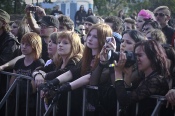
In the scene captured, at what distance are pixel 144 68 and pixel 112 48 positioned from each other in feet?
1.23

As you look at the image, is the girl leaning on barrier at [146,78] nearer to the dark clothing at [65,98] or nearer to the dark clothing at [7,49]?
the dark clothing at [65,98]

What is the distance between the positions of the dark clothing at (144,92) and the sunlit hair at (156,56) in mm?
A: 77

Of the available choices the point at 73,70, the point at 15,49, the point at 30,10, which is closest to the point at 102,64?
the point at 73,70

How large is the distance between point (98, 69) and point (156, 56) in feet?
2.13

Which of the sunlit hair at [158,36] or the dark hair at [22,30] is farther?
the dark hair at [22,30]

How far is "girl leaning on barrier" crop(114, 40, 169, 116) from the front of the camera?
3.52 meters

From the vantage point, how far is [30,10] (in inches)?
273

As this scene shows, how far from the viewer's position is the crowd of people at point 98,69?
3.58 m

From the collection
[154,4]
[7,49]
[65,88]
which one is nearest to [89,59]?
[65,88]

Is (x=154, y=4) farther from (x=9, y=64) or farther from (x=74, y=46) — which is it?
(x=74, y=46)

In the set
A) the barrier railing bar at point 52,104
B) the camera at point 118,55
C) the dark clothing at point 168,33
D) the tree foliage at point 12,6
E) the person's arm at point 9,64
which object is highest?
the tree foliage at point 12,6

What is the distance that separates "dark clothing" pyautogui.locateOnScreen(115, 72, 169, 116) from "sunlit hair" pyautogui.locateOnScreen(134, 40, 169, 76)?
0.08 meters

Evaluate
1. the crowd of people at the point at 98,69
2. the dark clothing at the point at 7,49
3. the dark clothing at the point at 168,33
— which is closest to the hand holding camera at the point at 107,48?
the crowd of people at the point at 98,69

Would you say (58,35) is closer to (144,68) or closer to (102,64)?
(102,64)
